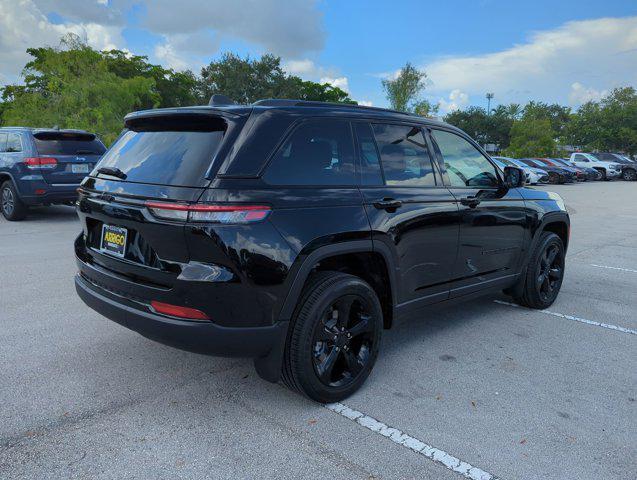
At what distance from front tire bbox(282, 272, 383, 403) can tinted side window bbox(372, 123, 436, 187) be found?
2.78ft

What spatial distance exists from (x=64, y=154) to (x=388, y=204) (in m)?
8.24

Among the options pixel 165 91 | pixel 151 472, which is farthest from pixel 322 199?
pixel 165 91

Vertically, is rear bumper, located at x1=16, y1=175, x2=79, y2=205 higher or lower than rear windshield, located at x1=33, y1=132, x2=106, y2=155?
lower

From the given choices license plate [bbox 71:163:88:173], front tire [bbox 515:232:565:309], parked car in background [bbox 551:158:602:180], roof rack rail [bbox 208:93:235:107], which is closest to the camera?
roof rack rail [bbox 208:93:235:107]

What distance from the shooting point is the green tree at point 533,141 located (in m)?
39.6

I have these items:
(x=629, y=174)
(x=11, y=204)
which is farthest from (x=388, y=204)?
(x=629, y=174)

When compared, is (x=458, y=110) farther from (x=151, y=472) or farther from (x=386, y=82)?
(x=151, y=472)

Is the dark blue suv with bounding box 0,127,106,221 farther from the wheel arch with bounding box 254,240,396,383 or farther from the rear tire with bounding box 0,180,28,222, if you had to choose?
the wheel arch with bounding box 254,240,396,383

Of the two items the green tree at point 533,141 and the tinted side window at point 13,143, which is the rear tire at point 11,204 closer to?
the tinted side window at point 13,143

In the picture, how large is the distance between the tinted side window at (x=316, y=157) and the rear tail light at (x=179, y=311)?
80 cm

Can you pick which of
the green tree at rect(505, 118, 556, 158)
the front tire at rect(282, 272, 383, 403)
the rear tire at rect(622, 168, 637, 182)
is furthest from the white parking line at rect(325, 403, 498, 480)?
the green tree at rect(505, 118, 556, 158)

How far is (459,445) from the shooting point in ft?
9.08

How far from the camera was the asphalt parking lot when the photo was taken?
8.47 feet

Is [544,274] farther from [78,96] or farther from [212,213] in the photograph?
[78,96]
